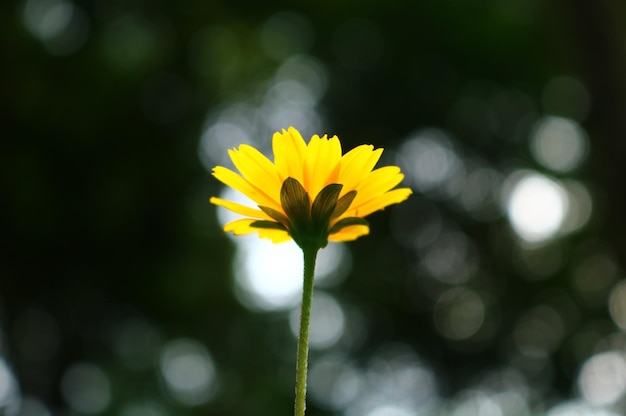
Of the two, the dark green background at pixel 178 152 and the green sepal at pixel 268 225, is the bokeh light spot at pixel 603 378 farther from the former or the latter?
the green sepal at pixel 268 225

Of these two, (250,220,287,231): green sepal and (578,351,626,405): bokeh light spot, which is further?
(578,351,626,405): bokeh light spot

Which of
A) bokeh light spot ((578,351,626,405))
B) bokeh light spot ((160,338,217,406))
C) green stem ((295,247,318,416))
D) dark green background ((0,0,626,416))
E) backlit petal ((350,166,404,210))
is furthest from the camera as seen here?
bokeh light spot ((160,338,217,406))

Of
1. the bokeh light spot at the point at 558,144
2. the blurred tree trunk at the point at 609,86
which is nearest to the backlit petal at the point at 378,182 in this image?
the blurred tree trunk at the point at 609,86

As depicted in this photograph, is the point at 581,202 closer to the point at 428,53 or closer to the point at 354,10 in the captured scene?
the point at 428,53

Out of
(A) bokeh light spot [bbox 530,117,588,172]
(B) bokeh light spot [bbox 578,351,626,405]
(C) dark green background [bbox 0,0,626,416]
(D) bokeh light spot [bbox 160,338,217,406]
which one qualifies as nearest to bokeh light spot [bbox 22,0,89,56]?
(C) dark green background [bbox 0,0,626,416]

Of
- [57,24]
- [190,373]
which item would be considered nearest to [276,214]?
[57,24]

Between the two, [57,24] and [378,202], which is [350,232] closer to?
[378,202]

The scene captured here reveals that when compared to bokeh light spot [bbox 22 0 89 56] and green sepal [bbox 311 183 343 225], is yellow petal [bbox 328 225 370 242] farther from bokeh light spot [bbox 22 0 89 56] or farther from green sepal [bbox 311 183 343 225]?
bokeh light spot [bbox 22 0 89 56]
